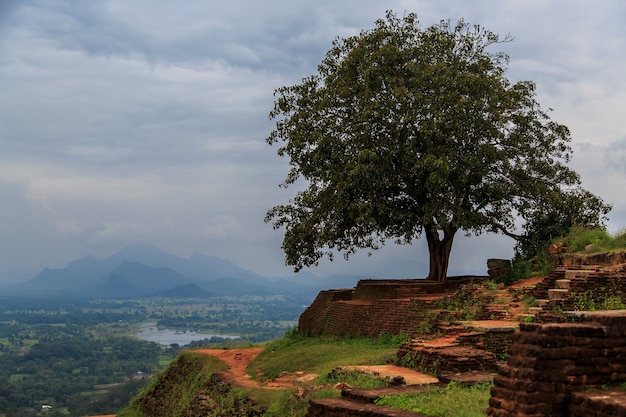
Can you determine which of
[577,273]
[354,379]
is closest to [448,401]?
[354,379]

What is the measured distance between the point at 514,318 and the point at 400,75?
383 inches

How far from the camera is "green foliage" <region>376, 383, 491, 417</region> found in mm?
8930

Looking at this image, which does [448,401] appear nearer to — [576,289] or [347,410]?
[347,410]

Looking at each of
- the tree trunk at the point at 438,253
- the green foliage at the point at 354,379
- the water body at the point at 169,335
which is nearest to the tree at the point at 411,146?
the tree trunk at the point at 438,253

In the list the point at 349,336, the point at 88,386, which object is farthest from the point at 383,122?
the point at 88,386

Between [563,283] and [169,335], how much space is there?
14690 cm

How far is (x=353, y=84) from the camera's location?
73.3 feet

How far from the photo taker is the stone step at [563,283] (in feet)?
47.4

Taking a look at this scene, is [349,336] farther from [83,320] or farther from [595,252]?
[83,320]

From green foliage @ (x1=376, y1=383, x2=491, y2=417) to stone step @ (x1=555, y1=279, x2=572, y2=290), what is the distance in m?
4.81

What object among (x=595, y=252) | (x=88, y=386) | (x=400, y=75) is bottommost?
(x=88, y=386)

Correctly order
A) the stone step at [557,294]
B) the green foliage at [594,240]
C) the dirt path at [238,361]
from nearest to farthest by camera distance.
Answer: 1. the stone step at [557,294]
2. the green foliage at [594,240]
3. the dirt path at [238,361]

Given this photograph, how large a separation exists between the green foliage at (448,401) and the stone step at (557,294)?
4415mm

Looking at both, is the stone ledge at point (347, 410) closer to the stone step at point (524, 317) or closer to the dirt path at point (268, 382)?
the dirt path at point (268, 382)
